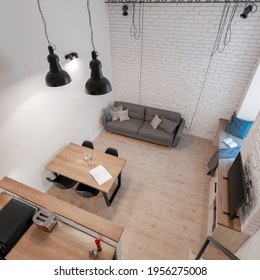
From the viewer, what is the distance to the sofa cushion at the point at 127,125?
5242 millimetres

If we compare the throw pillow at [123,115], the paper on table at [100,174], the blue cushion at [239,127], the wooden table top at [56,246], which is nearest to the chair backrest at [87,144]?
the paper on table at [100,174]

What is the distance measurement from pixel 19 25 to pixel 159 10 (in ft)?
10.3

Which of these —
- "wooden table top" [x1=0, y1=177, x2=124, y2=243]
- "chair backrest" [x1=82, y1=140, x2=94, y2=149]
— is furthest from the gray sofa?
"wooden table top" [x1=0, y1=177, x2=124, y2=243]

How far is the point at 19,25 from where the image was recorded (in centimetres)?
263

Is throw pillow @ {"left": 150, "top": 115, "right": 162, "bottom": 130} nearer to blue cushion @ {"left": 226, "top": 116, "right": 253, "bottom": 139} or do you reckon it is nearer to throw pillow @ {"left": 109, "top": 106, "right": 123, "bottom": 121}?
throw pillow @ {"left": 109, "top": 106, "right": 123, "bottom": 121}

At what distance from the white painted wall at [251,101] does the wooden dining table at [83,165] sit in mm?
3109

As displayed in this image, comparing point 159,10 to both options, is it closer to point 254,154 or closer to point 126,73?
point 126,73

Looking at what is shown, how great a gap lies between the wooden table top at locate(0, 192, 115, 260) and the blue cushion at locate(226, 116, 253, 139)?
3.86 metres

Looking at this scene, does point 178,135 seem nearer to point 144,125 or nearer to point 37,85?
point 144,125

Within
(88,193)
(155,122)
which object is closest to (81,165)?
(88,193)

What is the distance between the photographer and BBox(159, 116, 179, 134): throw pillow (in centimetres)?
499

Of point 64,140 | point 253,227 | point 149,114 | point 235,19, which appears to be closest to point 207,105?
point 149,114

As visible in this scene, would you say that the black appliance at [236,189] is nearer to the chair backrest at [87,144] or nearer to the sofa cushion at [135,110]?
the chair backrest at [87,144]
